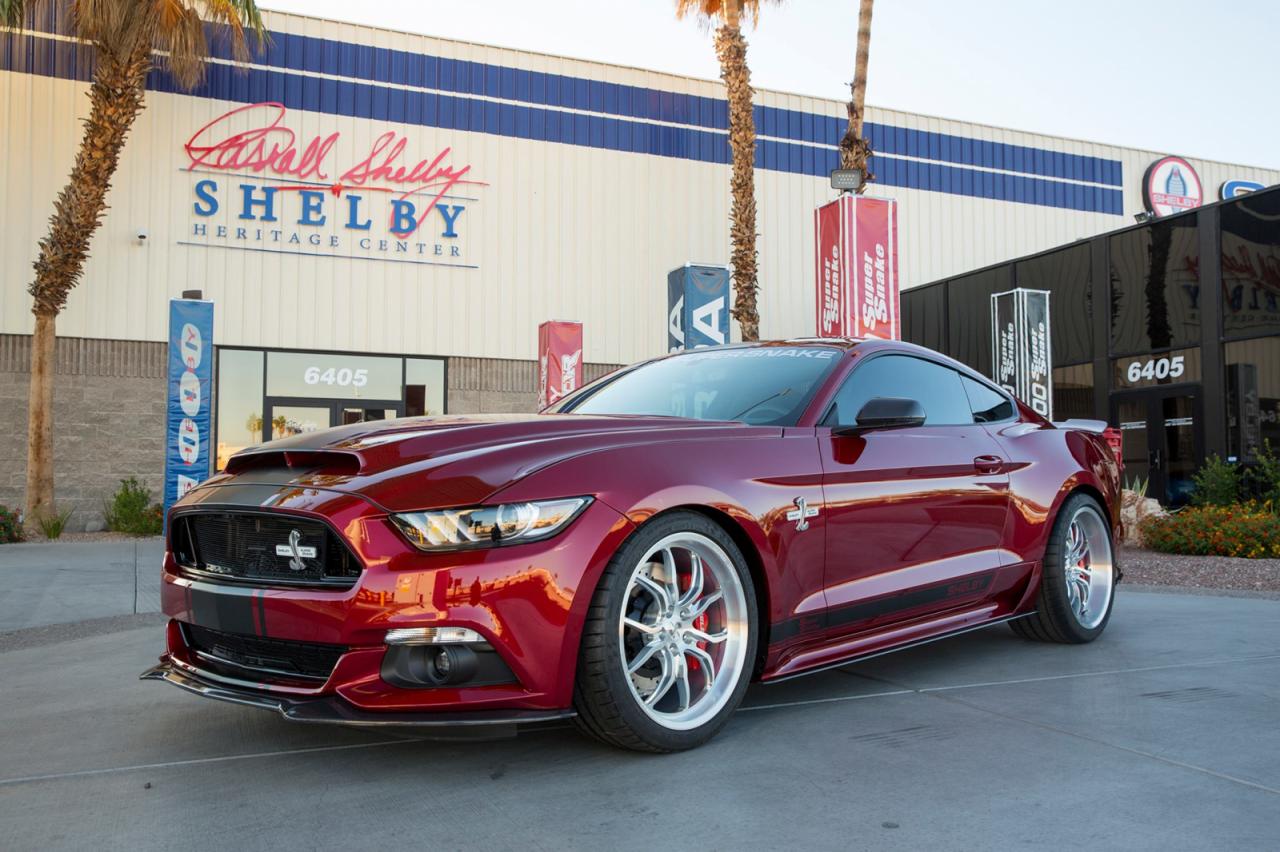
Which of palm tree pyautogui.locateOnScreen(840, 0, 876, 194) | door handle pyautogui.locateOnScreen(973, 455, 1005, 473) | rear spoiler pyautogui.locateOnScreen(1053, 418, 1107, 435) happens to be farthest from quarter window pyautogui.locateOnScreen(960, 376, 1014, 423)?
palm tree pyautogui.locateOnScreen(840, 0, 876, 194)

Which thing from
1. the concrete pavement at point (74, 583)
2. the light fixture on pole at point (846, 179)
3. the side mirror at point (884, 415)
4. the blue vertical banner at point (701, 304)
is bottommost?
the concrete pavement at point (74, 583)

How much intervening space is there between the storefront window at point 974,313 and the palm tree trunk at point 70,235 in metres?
15.3

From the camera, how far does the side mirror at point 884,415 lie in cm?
377

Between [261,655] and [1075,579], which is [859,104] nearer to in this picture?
[1075,579]

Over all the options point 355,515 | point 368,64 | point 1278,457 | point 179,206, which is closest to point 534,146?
point 368,64

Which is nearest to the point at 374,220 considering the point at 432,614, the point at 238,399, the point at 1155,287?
the point at 238,399

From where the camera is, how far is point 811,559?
11.9 feet

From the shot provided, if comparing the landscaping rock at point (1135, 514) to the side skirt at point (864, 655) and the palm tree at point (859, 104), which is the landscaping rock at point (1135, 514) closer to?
the palm tree at point (859, 104)

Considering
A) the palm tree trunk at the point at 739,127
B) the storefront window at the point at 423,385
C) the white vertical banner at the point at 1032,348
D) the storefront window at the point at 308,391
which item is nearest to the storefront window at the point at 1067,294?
the white vertical banner at the point at 1032,348

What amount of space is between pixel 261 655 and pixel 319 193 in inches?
680

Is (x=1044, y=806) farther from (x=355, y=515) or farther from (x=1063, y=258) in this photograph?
(x=1063, y=258)

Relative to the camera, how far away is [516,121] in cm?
2034

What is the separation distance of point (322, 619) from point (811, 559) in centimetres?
163

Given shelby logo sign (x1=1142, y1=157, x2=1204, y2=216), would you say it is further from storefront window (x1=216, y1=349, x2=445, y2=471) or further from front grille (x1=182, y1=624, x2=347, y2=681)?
front grille (x1=182, y1=624, x2=347, y2=681)
